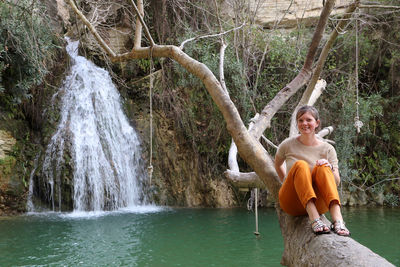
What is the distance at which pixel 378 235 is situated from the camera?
6.12 m

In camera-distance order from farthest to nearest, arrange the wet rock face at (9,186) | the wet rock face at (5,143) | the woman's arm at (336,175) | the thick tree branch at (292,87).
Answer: the wet rock face at (5,143) < the wet rock face at (9,186) < the thick tree branch at (292,87) < the woman's arm at (336,175)

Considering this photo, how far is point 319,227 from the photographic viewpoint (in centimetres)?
A: 180

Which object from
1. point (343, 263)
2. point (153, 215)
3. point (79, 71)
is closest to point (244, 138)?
point (343, 263)

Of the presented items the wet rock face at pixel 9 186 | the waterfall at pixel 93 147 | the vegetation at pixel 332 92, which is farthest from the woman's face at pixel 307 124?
the wet rock face at pixel 9 186

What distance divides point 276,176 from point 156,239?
389 cm

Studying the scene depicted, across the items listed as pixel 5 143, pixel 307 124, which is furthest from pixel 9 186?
pixel 307 124

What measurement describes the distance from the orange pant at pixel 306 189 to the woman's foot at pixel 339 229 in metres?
0.15

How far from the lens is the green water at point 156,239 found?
473cm

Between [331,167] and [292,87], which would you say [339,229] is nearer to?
[331,167]

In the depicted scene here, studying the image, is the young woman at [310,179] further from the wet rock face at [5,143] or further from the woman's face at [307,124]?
the wet rock face at [5,143]

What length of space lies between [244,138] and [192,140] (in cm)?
757

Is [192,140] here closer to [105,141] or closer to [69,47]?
[105,141]

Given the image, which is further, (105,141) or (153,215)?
(105,141)

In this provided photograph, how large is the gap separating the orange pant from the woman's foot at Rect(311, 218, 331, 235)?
161 millimetres
